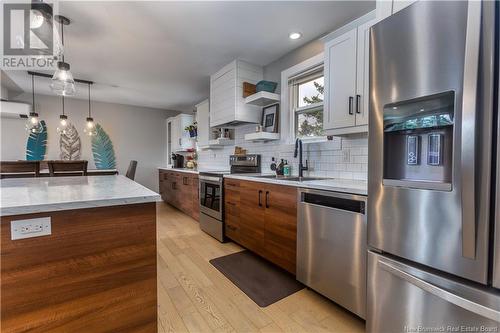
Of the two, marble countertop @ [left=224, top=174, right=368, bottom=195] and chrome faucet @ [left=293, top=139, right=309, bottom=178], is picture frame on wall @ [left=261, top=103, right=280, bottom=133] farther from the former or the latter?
marble countertop @ [left=224, top=174, right=368, bottom=195]

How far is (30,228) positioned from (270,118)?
276 centimetres

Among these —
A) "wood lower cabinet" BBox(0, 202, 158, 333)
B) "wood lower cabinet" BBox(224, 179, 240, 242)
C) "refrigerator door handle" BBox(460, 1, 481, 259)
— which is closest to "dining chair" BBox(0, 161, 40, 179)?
"wood lower cabinet" BBox(224, 179, 240, 242)

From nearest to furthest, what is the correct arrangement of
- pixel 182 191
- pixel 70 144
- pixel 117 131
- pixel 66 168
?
1. pixel 66 168
2. pixel 182 191
3. pixel 70 144
4. pixel 117 131

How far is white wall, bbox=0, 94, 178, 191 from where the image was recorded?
486cm

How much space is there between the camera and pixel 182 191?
4637 mm

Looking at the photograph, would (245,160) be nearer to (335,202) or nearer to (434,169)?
(335,202)

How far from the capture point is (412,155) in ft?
3.95

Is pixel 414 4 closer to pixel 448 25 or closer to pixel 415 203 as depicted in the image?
pixel 448 25

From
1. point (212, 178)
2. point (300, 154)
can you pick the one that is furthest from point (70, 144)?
point (300, 154)

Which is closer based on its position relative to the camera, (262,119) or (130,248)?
(130,248)

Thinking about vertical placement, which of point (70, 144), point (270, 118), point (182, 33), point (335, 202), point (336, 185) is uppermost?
point (182, 33)

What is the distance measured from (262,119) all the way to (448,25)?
2.53 m

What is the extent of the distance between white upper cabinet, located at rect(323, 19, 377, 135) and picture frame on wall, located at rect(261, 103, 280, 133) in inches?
41.6

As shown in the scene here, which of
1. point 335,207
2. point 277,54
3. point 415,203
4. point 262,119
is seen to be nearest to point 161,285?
point 335,207
